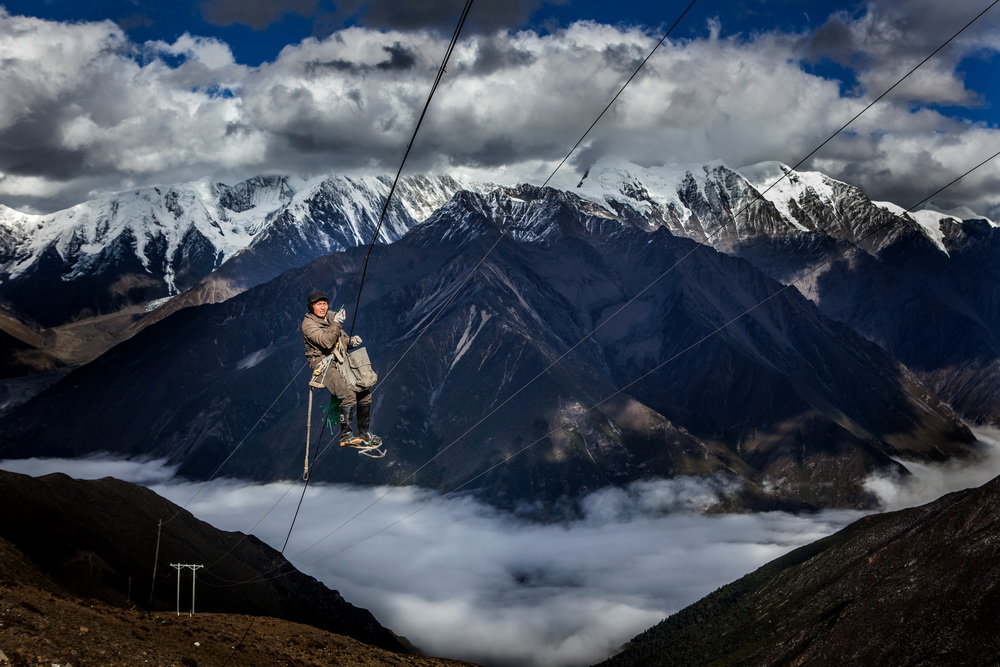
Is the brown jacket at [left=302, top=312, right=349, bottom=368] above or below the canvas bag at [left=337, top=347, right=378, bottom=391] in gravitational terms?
above

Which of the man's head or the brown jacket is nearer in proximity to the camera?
the brown jacket

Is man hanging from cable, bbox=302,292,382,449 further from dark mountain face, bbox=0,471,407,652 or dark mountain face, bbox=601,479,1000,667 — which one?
dark mountain face, bbox=601,479,1000,667

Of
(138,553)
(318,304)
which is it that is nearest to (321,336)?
(318,304)

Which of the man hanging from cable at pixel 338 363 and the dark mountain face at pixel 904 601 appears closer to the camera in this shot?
the man hanging from cable at pixel 338 363

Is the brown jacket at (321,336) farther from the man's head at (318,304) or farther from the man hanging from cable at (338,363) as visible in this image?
the man's head at (318,304)

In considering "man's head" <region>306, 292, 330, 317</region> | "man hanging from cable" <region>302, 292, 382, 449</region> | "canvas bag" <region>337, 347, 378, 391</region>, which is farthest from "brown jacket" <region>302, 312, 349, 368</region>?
"canvas bag" <region>337, 347, 378, 391</region>

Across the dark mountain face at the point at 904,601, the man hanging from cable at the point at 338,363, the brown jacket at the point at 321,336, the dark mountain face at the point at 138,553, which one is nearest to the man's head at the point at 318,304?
the man hanging from cable at the point at 338,363
